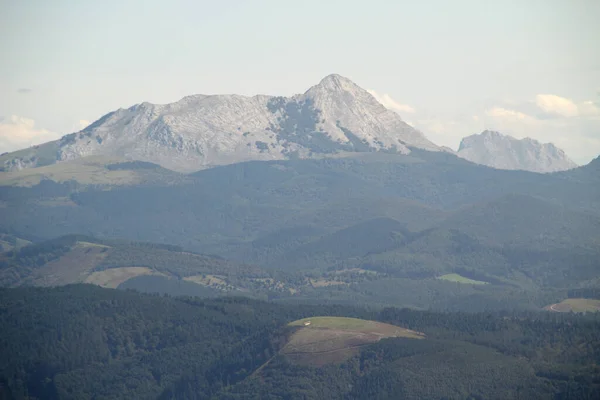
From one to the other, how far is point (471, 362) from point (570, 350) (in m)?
19.6

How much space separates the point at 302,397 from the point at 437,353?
80.9 ft

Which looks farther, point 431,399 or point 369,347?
point 369,347

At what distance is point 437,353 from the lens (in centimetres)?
19250

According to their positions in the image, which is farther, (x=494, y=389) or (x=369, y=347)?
(x=369, y=347)

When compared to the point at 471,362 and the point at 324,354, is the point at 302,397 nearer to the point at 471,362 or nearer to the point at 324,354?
the point at 324,354

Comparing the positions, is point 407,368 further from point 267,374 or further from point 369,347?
point 267,374

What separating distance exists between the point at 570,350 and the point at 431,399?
104 ft

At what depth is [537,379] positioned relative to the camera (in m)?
177

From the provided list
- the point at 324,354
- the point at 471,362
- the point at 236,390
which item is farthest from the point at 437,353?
the point at 236,390

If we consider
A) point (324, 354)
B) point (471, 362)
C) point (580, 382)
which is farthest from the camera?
point (324, 354)

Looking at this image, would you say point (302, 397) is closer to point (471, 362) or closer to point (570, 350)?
point (471, 362)

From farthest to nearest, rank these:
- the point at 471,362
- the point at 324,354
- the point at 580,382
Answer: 1. the point at 324,354
2. the point at 471,362
3. the point at 580,382

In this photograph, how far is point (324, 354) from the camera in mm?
199000

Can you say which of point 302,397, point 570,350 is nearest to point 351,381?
point 302,397
